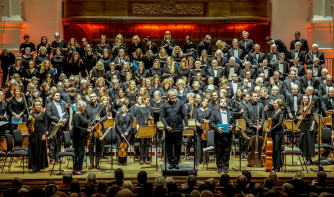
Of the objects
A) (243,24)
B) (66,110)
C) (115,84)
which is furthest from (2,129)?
(243,24)

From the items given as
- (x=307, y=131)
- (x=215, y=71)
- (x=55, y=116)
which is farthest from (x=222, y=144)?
(x=215, y=71)

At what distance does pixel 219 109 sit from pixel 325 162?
2.14m

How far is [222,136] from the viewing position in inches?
269

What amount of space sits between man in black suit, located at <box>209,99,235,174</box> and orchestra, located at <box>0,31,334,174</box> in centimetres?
2

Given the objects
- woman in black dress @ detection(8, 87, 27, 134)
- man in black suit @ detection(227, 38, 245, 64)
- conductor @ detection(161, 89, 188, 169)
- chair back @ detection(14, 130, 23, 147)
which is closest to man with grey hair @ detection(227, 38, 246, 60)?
man in black suit @ detection(227, 38, 245, 64)

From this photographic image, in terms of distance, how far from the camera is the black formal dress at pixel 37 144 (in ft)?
22.2

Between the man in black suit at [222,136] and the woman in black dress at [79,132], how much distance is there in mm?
2060

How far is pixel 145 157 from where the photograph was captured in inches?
293

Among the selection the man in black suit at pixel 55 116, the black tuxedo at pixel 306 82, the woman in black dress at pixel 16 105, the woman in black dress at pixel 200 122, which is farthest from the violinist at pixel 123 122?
the black tuxedo at pixel 306 82

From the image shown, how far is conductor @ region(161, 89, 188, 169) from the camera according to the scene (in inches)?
257

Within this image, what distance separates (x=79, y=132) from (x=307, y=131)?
4039 millimetres

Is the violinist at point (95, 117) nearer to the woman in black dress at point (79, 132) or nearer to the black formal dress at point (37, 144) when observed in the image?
the woman in black dress at point (79, 132)

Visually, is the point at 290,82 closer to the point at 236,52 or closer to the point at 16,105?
the point at 236,52

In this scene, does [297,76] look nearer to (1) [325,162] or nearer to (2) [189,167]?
(1) [325,162]
